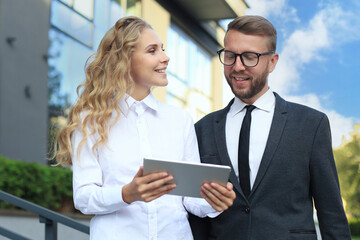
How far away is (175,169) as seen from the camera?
225 cm

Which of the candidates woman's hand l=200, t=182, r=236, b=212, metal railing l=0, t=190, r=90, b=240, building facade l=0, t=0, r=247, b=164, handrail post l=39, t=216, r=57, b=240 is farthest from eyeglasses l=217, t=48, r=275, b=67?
building facade l=0, t=0, r=247, b=164

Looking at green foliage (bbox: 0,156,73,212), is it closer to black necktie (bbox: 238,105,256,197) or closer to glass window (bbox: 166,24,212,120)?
black necktie (bbox: 238,105,256,197)

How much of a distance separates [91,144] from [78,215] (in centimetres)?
617

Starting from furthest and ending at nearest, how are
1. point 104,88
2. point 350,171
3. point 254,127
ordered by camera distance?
point 350,171 < point 254,127 < point 104,88

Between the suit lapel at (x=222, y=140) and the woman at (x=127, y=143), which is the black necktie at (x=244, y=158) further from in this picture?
the woman at (x=127, y=143)

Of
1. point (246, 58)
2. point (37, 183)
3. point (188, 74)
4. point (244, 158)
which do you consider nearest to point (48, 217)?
point (244, 158)

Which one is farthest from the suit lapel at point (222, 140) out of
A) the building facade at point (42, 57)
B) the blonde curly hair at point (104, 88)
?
the building facade at point (42, 57)

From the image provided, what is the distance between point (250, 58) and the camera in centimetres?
292

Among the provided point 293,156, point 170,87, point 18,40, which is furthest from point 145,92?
point 170,87

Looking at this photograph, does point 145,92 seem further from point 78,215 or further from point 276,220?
point 78,215

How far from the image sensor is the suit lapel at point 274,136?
279 cm

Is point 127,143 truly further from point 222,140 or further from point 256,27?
point 256,27

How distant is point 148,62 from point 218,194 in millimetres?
791

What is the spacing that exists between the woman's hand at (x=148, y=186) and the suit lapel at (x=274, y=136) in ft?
2.17
